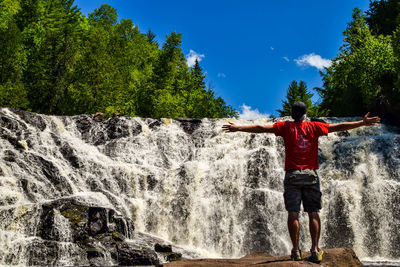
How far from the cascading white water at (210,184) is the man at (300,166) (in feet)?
37.7

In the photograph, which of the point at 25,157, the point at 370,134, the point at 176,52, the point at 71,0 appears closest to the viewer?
the point at 25,157

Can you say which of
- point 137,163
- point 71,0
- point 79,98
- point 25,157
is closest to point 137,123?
point 137,163

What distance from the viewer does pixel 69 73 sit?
34469mm

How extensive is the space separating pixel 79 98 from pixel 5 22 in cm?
933

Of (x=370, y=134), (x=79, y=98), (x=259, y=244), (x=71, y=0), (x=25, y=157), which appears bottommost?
(x=259, y=244)

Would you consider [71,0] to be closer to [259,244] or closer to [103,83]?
[103,83]

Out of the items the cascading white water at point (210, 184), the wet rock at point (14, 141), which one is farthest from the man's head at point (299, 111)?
the wet rock at point (14, 141)

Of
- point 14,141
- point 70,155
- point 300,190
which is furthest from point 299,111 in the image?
point 14,141

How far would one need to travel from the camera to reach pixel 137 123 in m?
24.5

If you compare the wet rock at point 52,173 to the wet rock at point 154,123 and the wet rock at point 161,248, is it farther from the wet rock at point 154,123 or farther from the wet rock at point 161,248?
the wet rock at point 154,123

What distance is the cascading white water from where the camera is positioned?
55.5ft

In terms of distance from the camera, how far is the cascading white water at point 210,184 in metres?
16.9

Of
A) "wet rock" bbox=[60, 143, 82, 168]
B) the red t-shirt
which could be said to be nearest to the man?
the red t-shirt

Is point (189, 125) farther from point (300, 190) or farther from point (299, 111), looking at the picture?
point (300, 190)
